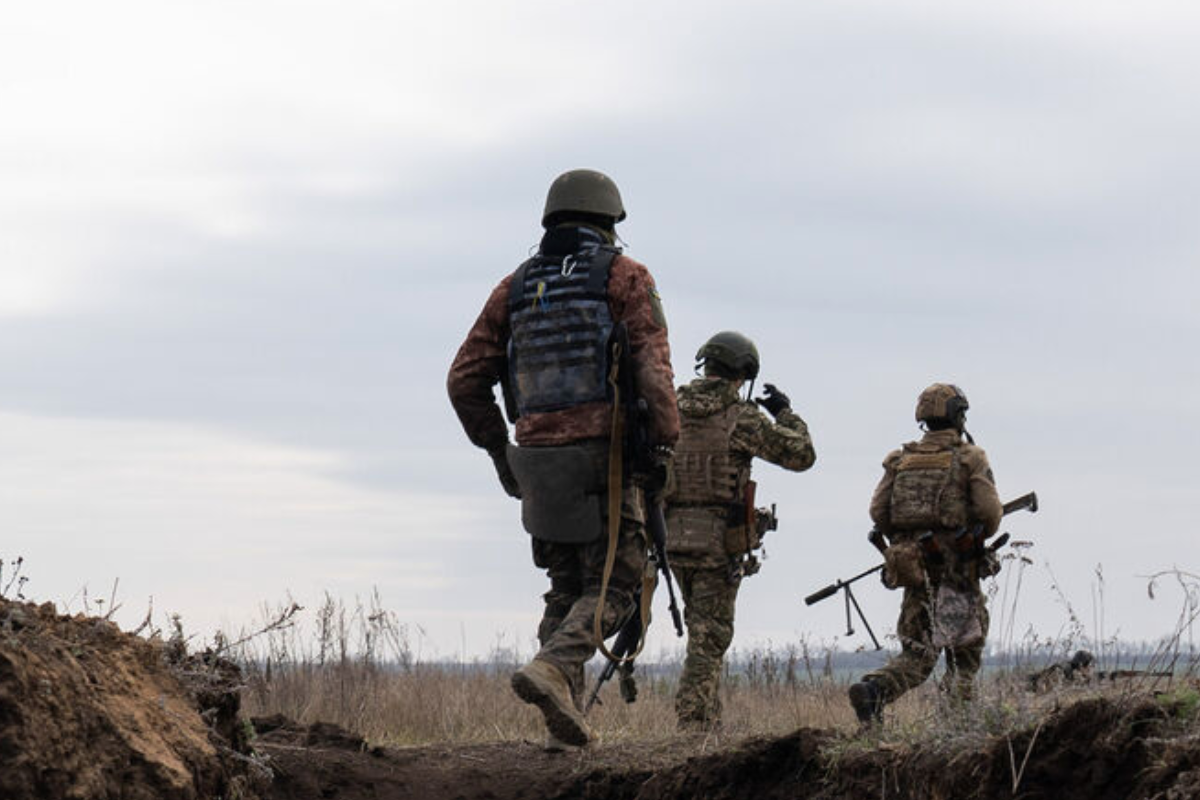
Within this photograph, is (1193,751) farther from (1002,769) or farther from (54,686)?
(54,686)

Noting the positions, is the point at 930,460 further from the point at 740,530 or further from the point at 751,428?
the point at 740,530

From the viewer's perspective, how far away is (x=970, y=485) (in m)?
10.0

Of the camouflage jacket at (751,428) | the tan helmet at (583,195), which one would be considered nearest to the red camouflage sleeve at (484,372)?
the tan helmet at (583,195)

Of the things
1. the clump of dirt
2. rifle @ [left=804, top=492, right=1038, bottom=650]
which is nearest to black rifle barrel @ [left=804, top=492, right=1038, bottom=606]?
rifle @ [left=804, top=492, right=1038, bottom=650]

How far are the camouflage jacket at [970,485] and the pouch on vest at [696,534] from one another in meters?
1.01

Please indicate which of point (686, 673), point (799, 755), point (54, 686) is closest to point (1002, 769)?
point (799, 755)

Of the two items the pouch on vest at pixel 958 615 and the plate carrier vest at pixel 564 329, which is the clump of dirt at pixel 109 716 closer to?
the plate carrier vest at pixel 564 329

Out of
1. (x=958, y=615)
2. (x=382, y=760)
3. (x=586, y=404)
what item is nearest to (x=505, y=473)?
(x=586, y=404)

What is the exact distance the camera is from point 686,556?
10.8m

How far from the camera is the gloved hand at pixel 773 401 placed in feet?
35.6

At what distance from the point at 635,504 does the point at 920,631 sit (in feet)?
7.70

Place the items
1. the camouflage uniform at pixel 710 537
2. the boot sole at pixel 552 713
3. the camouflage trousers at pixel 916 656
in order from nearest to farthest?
the boot sole at pixel 552 713, the camouflage trousers at pixel 916 656, the camouflage uniform at pixel 710 537

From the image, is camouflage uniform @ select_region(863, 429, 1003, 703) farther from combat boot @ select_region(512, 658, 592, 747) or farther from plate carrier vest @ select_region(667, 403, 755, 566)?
combat boot @ select_region(512, 658, 592, 747)

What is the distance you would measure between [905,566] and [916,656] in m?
0.47
